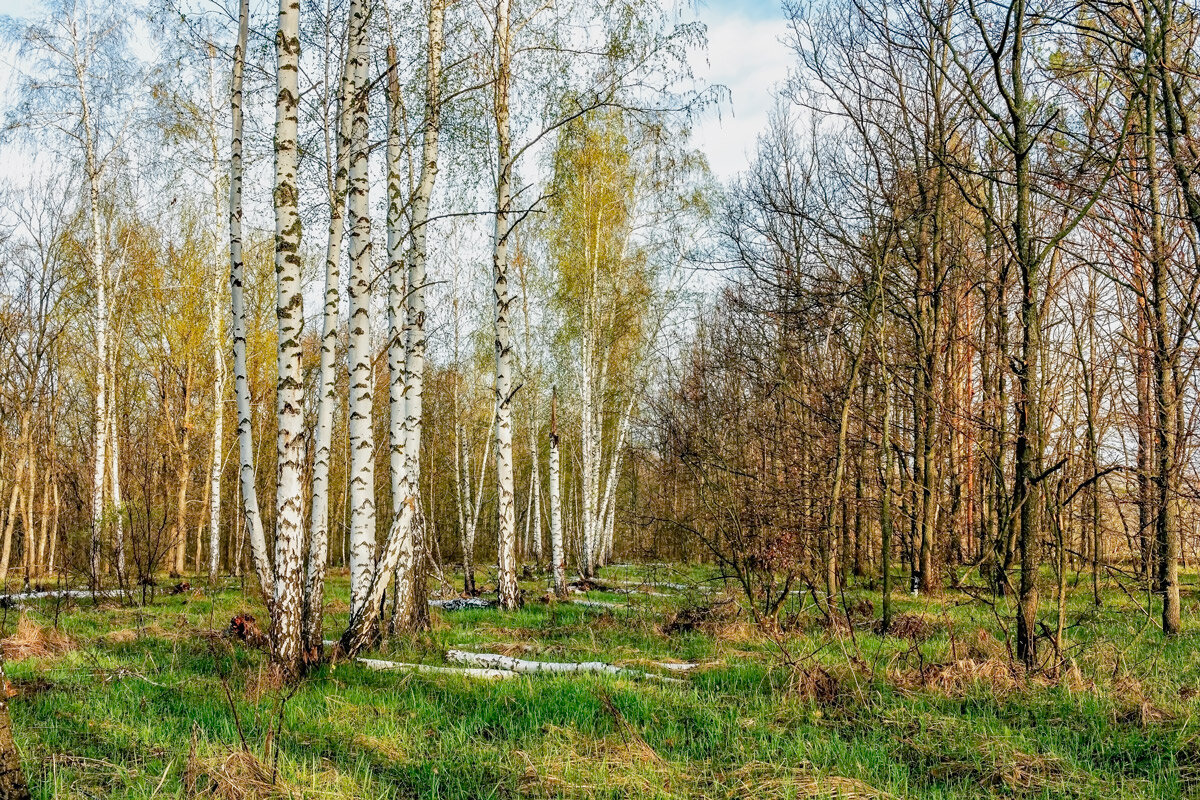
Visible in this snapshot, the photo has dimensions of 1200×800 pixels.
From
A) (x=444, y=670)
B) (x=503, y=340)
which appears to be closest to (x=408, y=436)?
(x=503, y=340)

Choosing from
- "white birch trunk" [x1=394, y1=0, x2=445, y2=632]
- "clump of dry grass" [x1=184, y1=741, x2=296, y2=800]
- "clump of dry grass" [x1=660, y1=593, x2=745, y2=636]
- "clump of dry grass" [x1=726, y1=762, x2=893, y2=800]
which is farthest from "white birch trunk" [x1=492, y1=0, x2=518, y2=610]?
"clump of dry grass" [x1=726, y1=762, x2=893, y2=800]

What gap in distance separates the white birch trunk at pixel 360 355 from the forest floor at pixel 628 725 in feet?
3.30

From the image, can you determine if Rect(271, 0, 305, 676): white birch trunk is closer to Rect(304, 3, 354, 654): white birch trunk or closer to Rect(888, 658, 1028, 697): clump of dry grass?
Rect(304, 3, 354, 654): white birch trunk

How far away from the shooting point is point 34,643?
742 cm

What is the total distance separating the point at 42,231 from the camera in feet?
53.6

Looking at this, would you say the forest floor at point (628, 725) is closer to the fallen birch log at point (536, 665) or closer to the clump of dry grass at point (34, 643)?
the clump of dry grass at point (34, 643)

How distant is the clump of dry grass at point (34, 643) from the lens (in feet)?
23.4

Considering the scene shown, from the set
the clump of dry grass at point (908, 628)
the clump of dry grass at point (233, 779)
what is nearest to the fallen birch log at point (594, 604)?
the clump of dry grass at point (908, 628)

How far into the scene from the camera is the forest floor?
354 centimetres

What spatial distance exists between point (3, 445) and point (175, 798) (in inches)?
691

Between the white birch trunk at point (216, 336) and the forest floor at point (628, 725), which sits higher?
the white birch trunk at point (216, 336)

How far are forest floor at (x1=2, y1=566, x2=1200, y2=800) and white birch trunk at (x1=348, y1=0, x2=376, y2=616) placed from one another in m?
1.01

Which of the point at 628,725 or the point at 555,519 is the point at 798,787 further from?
the point at 555,519

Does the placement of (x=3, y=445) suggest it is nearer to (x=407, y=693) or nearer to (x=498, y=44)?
(x=498, y=44)
